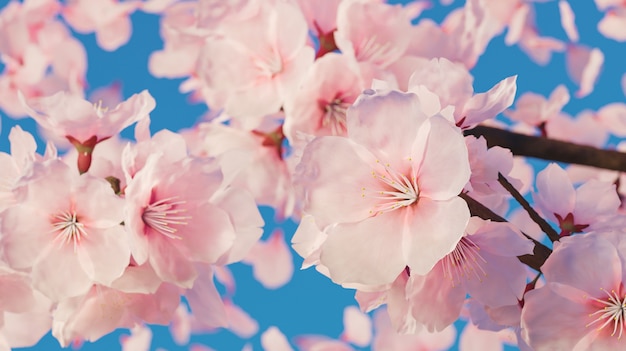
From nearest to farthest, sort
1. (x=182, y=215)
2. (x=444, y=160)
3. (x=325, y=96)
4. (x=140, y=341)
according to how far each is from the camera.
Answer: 1. (x=444, y=160)
2. (x=182, y=215)
3. (x=325, y=96)
4. (x=140, y=341)

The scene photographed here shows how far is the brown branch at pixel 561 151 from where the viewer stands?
1170 millimetres

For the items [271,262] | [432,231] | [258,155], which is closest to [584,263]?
[432,231]

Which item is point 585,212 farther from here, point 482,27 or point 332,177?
point 482,27

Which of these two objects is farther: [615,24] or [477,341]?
[615,24]

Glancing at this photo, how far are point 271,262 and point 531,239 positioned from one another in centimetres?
150

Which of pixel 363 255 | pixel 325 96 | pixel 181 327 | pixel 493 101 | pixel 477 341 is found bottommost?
pixel 181 327

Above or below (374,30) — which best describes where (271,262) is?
below

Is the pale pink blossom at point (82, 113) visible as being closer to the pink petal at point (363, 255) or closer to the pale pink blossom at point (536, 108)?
the pink petal at point (363, 255)

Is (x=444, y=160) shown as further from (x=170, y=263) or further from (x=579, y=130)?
(x=579, y=130)

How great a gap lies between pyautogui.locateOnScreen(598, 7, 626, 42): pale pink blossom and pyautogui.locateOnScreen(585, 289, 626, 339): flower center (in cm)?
132

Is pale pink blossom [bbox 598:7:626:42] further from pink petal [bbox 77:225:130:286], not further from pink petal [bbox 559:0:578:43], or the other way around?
pink petal [bbox 77:225:130:286]

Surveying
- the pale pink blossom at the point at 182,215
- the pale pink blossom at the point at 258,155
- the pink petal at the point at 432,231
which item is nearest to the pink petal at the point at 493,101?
the pink petal at the point at 432,231

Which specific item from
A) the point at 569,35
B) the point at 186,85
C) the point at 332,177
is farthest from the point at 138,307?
the point at 569,35

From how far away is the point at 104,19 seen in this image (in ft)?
6.95
